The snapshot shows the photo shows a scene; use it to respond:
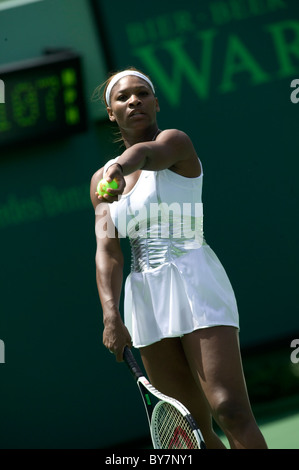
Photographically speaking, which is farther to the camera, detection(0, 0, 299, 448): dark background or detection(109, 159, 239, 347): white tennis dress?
detection(0, 0, 299, 448): dark background

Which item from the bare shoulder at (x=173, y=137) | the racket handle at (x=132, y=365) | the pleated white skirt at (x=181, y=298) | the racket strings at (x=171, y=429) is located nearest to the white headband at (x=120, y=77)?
the bare shoulder at (x=173, y=137)

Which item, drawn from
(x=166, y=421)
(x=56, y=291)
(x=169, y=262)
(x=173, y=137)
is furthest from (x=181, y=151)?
(x=56, y=291)

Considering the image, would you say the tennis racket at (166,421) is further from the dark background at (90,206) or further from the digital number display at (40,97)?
the digital number display at (40,97)

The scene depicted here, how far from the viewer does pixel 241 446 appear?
2.66 m

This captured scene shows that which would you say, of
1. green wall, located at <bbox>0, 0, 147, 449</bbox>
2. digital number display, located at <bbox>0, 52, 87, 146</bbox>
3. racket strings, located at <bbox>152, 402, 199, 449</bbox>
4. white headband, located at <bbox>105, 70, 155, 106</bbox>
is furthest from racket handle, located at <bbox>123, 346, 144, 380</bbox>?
digital number display, located at <bbox>0, 52, 87, 146</bbox>

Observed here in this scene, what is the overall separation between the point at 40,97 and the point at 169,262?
6.57 ft

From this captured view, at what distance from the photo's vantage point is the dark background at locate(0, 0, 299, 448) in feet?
15.5

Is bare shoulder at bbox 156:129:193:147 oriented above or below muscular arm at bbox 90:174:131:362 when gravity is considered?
above

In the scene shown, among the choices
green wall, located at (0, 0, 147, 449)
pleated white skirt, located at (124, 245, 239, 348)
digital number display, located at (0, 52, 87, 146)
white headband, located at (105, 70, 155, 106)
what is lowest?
green wall, located at (0, 0, 147, 449)

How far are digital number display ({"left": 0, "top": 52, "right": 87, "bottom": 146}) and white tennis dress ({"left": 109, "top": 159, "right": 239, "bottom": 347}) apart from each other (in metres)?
1.76

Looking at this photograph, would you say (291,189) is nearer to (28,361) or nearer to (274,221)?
(274,221)

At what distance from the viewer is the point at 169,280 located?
2891 mm

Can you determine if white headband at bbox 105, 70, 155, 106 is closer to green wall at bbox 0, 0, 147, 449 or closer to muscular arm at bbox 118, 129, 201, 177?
muscular arm at bbox 118, 129, 201, 177

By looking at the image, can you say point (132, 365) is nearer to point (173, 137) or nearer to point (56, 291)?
point (173, 137)
